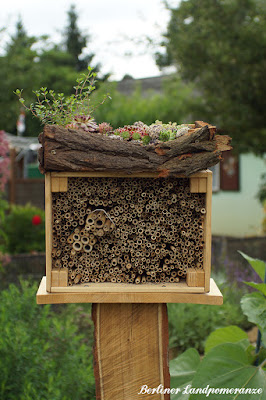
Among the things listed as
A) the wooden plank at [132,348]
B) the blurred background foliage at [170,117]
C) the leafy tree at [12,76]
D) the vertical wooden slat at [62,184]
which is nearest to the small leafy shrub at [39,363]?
the blurred background foliage at [170,117]

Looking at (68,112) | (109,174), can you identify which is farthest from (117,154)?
(68,112)

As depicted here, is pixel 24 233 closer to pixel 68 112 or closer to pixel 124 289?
pixel 68 112

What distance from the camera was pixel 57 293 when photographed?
6.98ft

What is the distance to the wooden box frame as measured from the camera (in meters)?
2.08

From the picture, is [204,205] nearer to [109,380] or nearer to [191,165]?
[191,165]

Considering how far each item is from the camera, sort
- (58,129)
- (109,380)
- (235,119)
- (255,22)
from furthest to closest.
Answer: (235,119), (255,22), (109,380), (58,129)

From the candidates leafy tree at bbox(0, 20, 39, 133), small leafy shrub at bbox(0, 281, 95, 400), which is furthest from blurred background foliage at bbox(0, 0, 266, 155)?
small leafy shrub at bbox(0, 281, 95, 400)

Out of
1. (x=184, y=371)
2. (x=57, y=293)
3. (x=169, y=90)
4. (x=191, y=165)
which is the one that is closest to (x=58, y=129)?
(x=191, y=165)

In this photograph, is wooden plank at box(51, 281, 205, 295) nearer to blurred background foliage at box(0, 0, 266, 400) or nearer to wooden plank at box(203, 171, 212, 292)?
wooden plank at box(203, 171, 212, 292)

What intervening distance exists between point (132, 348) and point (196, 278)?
0.48 m

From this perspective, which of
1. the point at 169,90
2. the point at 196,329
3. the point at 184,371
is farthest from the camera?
the point at 169,90

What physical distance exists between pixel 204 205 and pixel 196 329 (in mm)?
2655

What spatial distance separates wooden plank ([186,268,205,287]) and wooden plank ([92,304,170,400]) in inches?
9.2

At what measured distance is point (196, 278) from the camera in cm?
214
